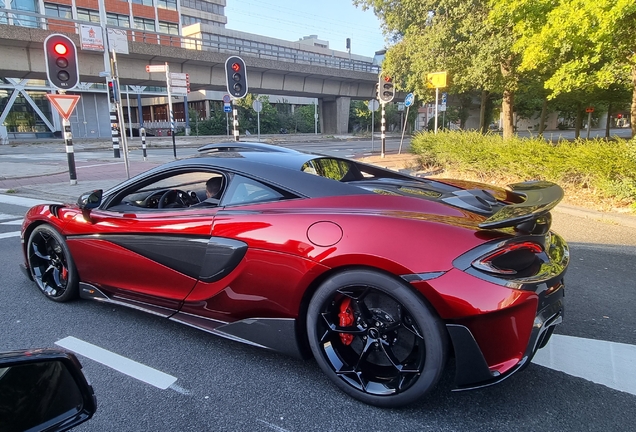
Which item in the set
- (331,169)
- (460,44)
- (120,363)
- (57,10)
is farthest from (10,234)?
(57,10)

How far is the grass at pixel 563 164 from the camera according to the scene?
23.2ft

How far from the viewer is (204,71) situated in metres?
29.6

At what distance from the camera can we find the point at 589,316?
3.24 meters

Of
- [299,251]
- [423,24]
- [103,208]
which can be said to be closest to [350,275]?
[299,251]

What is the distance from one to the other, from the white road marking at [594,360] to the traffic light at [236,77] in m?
9.69

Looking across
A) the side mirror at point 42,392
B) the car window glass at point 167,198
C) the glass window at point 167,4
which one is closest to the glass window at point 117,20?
the glass window at point 167,4

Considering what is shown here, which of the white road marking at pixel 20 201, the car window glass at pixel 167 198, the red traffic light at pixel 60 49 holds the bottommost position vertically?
the white road marking at pixel 20 201

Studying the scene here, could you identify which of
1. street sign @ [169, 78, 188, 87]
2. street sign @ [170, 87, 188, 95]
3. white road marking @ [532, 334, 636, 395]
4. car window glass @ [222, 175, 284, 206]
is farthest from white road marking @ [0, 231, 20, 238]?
street sign @ [169, 78, 188, 87]

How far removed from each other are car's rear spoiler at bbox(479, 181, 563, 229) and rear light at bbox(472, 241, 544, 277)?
123 millimetres

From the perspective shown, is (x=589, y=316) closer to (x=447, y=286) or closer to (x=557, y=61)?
(x=447, y=286)

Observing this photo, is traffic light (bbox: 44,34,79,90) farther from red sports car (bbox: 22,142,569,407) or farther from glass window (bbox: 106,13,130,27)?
glass window (bbox: 106,13,130,27)

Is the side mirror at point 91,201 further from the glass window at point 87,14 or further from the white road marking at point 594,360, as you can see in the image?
the glass window at point 87,14

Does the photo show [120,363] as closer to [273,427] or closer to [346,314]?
[273,427]

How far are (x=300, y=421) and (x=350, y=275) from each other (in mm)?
789
